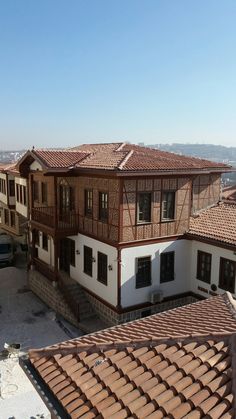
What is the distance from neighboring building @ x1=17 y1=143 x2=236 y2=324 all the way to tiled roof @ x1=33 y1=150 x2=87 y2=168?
0.15 ft

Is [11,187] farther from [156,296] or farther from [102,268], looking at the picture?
[156,296]

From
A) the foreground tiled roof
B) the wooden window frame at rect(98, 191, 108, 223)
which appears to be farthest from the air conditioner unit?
the foreground tiled roof

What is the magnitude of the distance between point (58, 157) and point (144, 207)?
16.9ft

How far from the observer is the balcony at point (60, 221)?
17587 millimetres

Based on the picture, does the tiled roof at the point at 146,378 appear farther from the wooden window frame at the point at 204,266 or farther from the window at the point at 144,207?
the wooden window frame at the point at 204,266

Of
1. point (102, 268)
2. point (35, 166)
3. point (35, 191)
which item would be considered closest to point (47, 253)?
point (35, 191)

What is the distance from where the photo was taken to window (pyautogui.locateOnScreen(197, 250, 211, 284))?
1644cm

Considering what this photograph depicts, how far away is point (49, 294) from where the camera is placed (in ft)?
Answer: 61.9

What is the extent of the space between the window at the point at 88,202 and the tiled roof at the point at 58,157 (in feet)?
4.94

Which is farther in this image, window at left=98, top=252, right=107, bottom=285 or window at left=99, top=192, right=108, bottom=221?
window at left=98, top=252, right=107, bottom=285

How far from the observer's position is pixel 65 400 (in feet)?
19.4

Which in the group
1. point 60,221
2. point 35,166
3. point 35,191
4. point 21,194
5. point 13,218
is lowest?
point 13,218

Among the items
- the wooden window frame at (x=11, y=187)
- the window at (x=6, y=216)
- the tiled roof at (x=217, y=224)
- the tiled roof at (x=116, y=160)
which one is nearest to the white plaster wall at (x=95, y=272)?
the tiled roof at (x=116, y=160)

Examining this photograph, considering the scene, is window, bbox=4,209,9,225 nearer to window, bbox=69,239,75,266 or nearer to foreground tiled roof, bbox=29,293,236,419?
window, bbox=69,239,75,266
